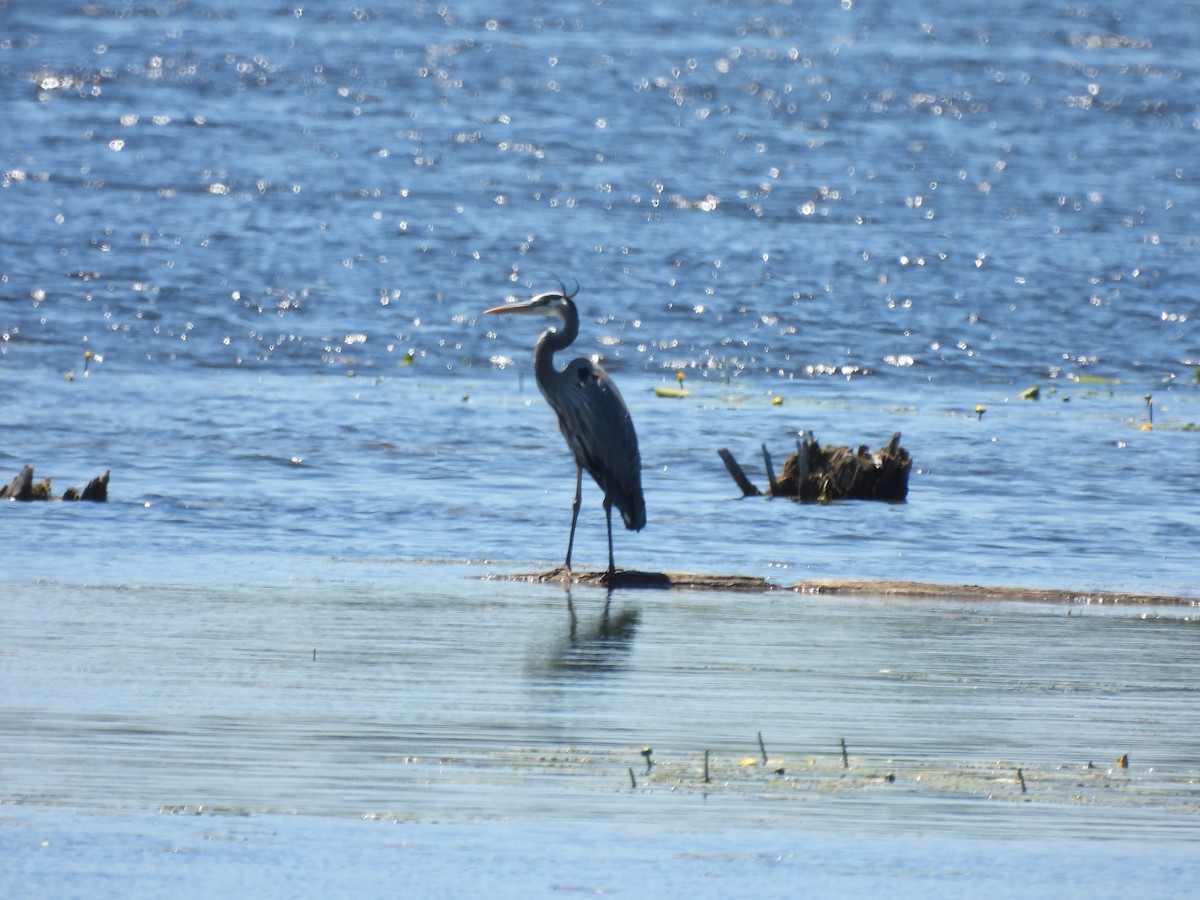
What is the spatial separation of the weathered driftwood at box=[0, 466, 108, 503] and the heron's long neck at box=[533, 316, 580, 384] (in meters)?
2.43

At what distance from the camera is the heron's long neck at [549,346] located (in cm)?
1066

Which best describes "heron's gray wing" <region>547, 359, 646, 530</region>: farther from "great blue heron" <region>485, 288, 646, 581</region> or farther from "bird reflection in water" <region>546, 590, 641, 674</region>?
"bird reflection in water" <region>546, 590, 641, 674</region>

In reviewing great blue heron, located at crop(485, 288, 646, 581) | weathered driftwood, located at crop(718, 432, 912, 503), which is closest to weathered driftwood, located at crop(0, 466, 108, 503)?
great blue heron, located at crop(485, 288, 646, 581)

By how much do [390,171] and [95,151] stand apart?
14.3ft

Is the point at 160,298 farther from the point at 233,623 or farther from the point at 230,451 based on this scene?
the point at 233,623

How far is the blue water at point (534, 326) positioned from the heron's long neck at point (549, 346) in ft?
2.95

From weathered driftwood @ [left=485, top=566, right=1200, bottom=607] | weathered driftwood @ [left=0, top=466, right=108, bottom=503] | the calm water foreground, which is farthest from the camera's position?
weathered driftwood @ [left=0, top=466, right=108, bottom=503]

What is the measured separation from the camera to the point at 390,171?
104 feet

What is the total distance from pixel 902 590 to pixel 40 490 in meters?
4.69

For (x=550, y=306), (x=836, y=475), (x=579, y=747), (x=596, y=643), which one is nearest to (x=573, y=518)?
(x=550, y=306)

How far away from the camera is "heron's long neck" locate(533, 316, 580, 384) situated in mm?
10656

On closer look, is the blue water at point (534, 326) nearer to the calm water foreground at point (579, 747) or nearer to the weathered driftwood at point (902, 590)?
the calm water foreground at point (579, 747)

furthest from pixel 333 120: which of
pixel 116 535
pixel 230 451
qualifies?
pixel 116 535

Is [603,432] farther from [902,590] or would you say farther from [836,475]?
[836,475]
